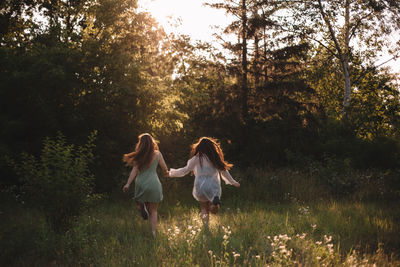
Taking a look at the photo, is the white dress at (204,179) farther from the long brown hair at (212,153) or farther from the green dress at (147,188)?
the green dress at (147,188)

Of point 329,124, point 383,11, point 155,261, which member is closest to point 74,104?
point 155,261

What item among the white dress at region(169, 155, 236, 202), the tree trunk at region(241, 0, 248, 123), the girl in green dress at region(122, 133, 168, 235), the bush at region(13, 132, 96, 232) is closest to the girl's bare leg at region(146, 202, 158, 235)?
the girl in green dress at region(122, 133, 168, 235)

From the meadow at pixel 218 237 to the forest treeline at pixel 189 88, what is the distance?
291 cm

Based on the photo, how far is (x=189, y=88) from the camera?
14.9m

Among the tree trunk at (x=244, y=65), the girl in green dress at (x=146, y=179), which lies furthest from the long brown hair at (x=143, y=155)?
the tree trunk at (x=244, y=65)

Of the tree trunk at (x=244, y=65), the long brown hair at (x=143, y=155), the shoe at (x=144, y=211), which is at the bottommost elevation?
the shoe at (x=144, y=211)

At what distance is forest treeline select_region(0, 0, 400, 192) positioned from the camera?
37.9 feet

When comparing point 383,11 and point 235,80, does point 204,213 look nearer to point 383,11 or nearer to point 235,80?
point 235,80

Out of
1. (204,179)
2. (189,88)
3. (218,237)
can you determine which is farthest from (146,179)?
(189,88)

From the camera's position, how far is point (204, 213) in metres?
7.21

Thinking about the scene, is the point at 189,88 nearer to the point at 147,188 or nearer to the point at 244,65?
the point at 244,65

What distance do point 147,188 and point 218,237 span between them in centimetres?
186

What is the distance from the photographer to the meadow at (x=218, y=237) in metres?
4.68

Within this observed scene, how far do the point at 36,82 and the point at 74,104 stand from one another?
1.36 meters
